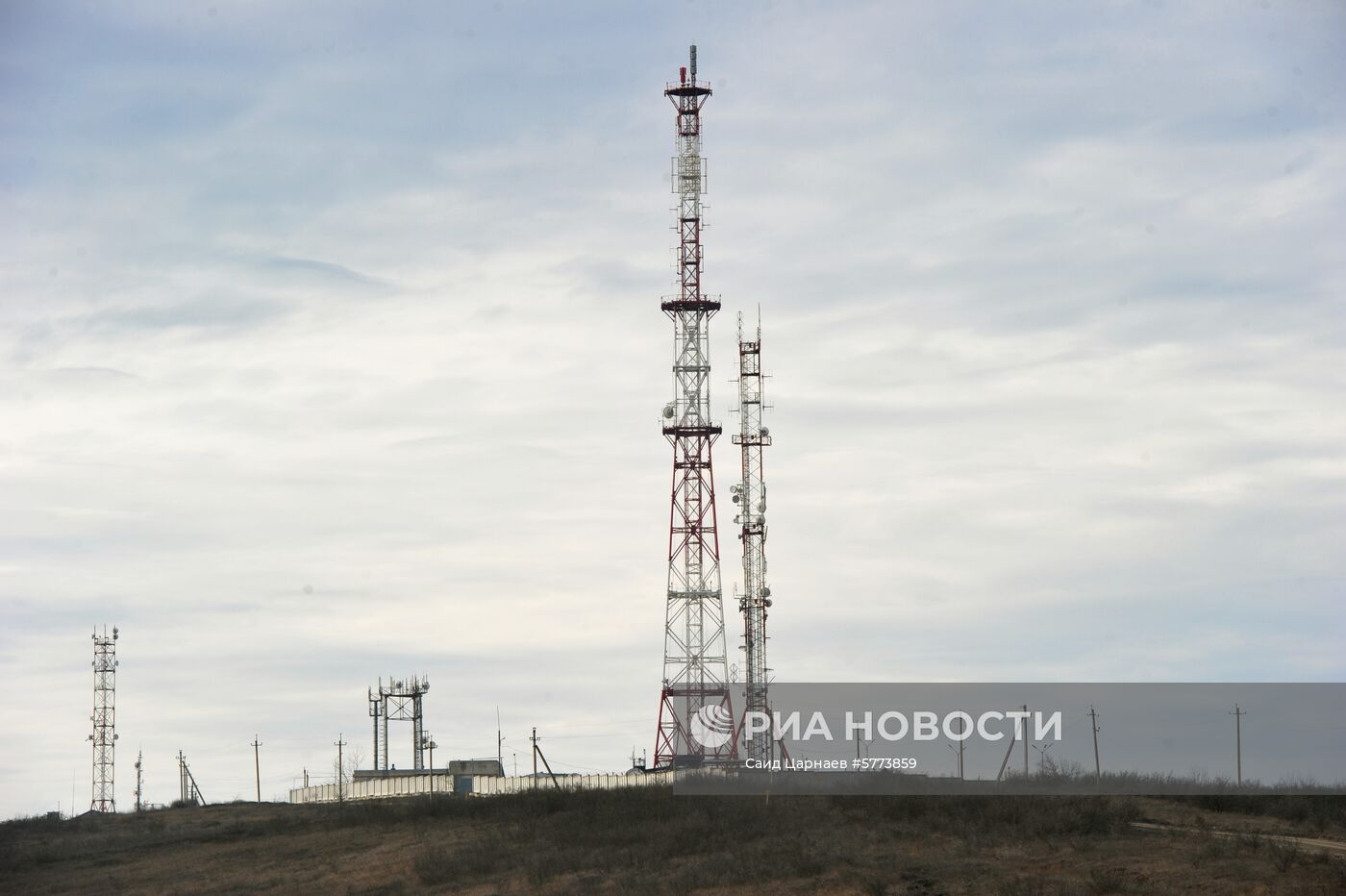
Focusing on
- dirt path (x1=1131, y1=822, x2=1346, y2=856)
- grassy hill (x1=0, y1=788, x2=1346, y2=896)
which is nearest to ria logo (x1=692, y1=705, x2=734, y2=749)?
grassy hill (x1=0, y1=788, x2=1346, y2=896)

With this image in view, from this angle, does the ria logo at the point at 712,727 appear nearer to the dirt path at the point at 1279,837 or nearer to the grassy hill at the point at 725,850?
the grassy hill at the point at 725,850

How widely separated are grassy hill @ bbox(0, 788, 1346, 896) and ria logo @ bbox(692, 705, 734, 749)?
29.4ft

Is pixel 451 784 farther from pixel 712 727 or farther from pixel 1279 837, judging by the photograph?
pixel 1279 837

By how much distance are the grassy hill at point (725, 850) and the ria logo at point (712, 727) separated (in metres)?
8.95

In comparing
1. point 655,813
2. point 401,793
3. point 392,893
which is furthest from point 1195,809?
point 401,793

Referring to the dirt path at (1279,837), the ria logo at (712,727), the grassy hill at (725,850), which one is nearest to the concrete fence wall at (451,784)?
the ria logo at (712,727)

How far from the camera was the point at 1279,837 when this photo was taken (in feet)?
135

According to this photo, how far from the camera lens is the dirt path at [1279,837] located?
1521 inches

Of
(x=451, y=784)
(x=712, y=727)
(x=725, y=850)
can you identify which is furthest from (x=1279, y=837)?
(x=451, y=784)

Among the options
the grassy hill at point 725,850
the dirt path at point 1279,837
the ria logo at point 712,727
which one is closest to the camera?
the grassy hill at point 725,850

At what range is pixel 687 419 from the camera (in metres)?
69.4

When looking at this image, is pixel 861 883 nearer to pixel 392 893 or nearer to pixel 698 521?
pixel 392 893

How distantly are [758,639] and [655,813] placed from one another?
83.9 feet

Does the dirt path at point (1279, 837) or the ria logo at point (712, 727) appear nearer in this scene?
the dirt path at point (1279, 837)
